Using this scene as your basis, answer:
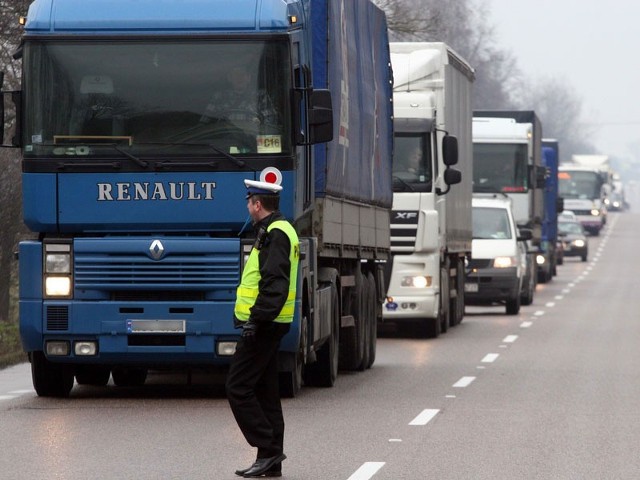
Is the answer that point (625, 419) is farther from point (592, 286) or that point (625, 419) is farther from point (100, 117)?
point (592, 286)

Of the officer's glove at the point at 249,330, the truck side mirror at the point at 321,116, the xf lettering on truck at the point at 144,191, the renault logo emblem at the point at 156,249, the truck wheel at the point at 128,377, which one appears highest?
the truck side mirror at the point at 321,116

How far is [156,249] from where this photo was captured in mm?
14555

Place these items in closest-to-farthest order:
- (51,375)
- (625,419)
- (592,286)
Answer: (625,419) → (51,375) → (592,286)

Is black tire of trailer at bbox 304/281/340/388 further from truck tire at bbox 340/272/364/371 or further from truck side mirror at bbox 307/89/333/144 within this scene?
truck side mirror at bbox 307/89/333/144

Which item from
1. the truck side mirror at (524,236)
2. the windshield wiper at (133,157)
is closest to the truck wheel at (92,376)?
the windshield wiper at (133,157)

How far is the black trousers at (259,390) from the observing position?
1037cm

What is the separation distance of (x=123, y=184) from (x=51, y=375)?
184cm

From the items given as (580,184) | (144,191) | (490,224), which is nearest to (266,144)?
(144,191)

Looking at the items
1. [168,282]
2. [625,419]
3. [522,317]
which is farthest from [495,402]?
[522,317]

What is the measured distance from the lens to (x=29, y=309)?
14.7 meters

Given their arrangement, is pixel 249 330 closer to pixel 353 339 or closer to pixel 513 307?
pixel 353 339

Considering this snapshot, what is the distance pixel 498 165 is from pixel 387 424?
2413cm

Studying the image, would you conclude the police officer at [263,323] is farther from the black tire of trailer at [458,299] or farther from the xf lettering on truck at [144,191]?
the black tire of trailer at [458,299]

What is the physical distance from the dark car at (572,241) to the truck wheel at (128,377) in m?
54.3
